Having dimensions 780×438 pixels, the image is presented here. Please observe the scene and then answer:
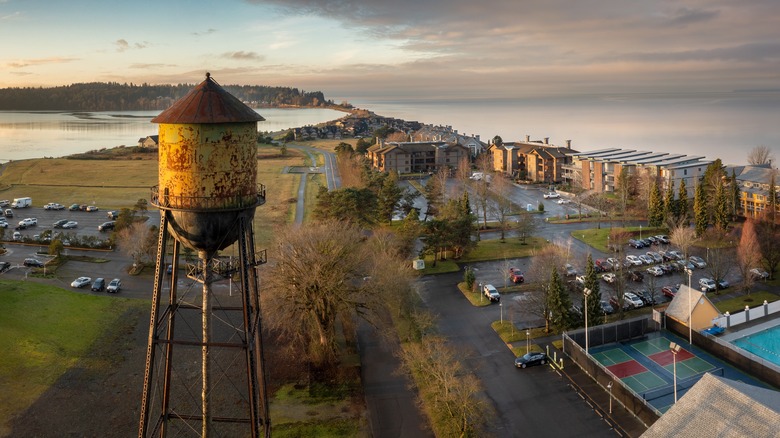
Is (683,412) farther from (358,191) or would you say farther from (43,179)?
(43,179)

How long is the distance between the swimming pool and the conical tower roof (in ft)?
74.1

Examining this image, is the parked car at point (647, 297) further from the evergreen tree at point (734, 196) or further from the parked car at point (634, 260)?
the evergreen tree at point (734, 196)

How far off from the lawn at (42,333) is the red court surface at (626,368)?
2025 cm

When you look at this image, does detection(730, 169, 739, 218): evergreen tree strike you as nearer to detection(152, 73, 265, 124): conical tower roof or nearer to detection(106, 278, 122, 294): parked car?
detection(152, 73, 265, 124): conical tower roof

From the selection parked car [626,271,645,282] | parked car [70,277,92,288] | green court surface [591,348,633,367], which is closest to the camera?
green court surface [591,348,633,367]

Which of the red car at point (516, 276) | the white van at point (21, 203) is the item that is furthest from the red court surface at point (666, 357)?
the white van at point (21, 203)

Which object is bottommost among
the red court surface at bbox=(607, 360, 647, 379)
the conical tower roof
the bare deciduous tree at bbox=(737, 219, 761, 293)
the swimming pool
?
the red court surface at bbox=(607, 360, 647, 379)

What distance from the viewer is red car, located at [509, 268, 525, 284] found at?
105 feet

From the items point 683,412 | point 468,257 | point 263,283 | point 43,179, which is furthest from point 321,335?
point 43,179

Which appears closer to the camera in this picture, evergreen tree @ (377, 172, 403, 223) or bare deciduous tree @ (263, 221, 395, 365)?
bare deciduous tree @ (263, 221, 395, 365)

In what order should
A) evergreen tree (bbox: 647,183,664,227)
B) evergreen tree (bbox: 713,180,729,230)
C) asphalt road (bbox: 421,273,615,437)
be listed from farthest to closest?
evergreen tree (bbox: 647,183,664,227) → evergreen tree (bbox: 713,180,729,230) → asphalt road (bbox: 421,273,615,437)

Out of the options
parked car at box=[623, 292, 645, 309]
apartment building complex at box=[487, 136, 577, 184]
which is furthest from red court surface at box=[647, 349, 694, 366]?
apartment building complex at box=[487, 136, 577, 184]

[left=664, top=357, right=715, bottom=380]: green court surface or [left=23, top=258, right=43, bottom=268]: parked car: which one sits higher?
[left=23, top=258, right=43, bottom=268]: parked car

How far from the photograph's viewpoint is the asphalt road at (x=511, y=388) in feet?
59.2
